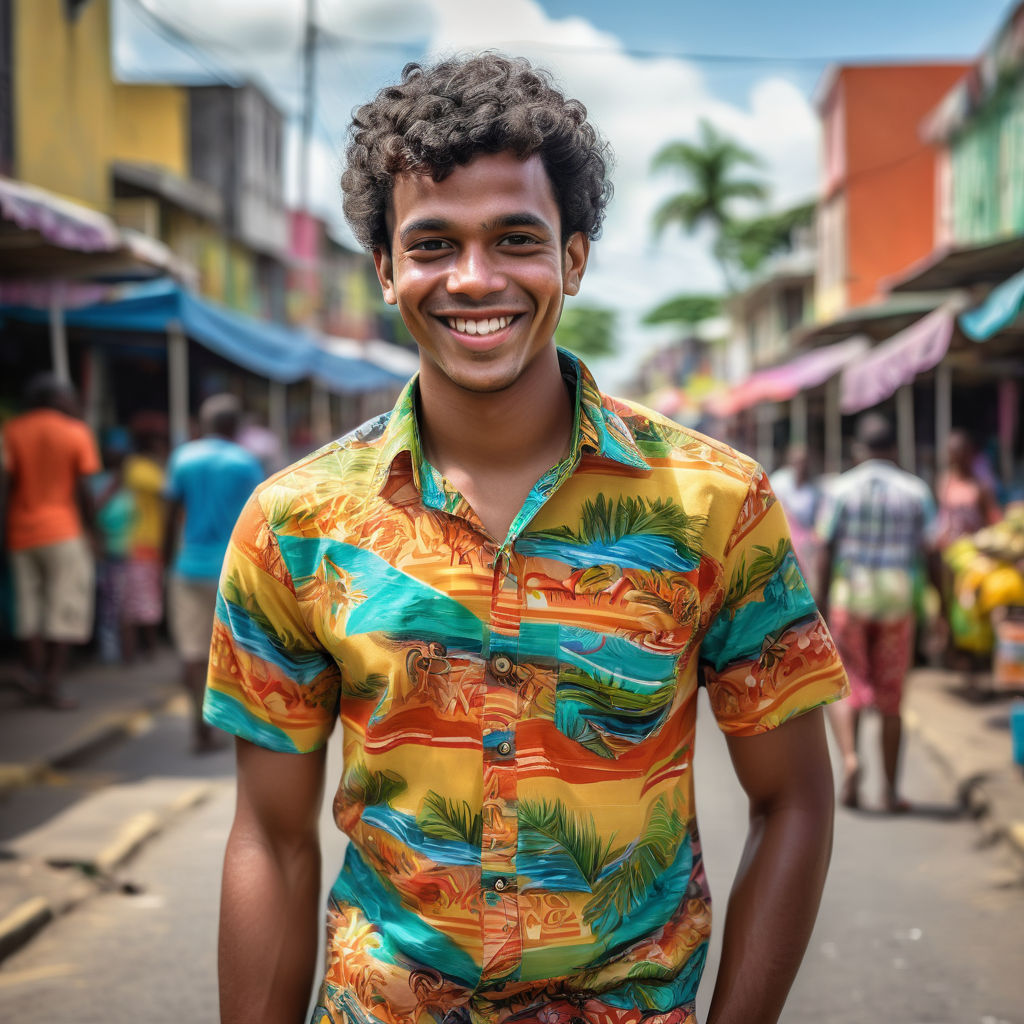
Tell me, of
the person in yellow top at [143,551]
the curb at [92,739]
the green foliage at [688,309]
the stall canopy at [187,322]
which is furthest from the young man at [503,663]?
the green foliage at [688,309]

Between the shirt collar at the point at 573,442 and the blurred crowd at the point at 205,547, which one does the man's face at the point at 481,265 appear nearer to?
the shirt collar at the point at 573,442

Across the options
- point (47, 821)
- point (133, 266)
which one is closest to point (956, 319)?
point (133, 266)

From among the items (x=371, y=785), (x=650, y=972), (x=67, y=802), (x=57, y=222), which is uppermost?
(x=57, y=222)

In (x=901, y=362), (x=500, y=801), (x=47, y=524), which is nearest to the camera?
(x=500, y=801)

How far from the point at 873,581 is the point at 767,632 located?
498 cm

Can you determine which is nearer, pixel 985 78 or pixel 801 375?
pixel 801 375

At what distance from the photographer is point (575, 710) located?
1.71m

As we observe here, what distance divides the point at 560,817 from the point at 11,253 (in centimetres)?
806

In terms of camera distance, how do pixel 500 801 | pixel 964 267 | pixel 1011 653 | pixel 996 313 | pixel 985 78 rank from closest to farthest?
pixel 500 801 < pixel 1011 653 < pixel 996 313 < pixel 964 267 < pixel 985 78

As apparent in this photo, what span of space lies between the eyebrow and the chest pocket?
57 centimetres

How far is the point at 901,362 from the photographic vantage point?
9367 millimetres

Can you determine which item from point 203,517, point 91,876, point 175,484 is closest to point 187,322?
point 175,484

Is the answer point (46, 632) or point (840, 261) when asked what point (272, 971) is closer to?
point (46, 632)

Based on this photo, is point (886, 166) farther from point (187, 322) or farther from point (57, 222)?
point (57, 222)
